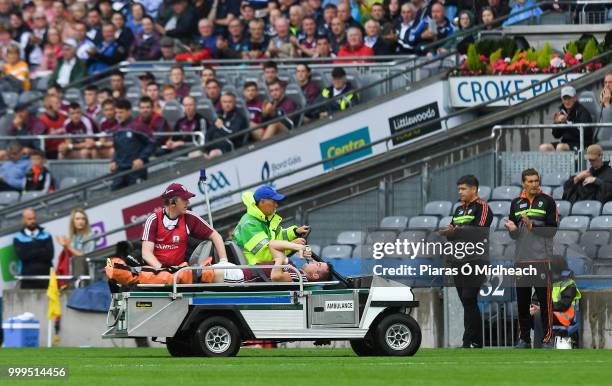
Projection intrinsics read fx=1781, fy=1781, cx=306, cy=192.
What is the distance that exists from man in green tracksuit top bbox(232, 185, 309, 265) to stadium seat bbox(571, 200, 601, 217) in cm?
511

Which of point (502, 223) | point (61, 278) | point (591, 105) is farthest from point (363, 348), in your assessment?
→ point (591, 105)

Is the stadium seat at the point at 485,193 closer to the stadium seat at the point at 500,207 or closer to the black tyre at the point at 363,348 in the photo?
the stadium seat at the point at 500,207

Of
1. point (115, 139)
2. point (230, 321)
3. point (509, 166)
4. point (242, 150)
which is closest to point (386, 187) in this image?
point (509, 166)

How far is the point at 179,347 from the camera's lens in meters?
18.6

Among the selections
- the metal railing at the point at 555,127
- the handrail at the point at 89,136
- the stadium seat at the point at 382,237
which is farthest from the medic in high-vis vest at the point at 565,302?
the handrail at the point at 89,136

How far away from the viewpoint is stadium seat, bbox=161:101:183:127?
29391 millimetres

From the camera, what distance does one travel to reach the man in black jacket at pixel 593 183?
74.3 ft

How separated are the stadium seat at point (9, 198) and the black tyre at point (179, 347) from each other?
35.2ft

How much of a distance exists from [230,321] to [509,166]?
7.97 m

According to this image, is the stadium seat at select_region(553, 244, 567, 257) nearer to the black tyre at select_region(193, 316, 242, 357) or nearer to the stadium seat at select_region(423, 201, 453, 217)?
the stadium seat at select_region(423, 201, 453, 217)

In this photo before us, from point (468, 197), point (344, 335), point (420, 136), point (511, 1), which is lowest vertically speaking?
point (344, 335)

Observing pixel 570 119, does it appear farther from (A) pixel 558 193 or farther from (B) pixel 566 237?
(B) pixel 566 237

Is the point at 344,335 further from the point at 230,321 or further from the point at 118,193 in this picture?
the point at 118,193

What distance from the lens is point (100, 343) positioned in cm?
2386
